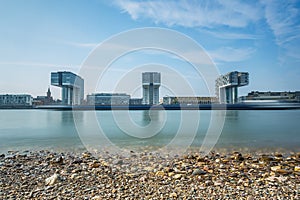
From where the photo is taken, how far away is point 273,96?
253 ft

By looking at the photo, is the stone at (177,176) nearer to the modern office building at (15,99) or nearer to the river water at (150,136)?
the river water at (150,136)

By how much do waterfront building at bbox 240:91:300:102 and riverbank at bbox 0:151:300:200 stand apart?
77.0 m

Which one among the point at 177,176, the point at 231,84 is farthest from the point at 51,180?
the point at 231,84

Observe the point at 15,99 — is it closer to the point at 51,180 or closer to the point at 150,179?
the point at 51,180

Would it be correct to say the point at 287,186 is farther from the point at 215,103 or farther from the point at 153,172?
the point at 215,103

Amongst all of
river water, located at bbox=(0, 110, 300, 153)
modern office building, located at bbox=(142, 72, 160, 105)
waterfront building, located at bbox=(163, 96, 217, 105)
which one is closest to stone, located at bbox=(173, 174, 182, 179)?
river water, located at bbox=(0, 110, 300, 153)

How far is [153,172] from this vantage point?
4102mm

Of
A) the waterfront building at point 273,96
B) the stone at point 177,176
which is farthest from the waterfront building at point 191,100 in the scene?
the stone at point 177,176

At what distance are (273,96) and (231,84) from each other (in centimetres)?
2166

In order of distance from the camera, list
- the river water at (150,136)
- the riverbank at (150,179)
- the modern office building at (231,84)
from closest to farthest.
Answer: the riverbank at (150,179), the river water at (150,136), the modern office building at (231,84)

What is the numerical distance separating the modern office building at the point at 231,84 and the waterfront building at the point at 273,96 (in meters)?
10.7

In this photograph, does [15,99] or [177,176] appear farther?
[15,99]

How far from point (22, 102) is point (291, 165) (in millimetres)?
90353

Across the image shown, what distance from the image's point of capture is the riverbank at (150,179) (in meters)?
3.02
